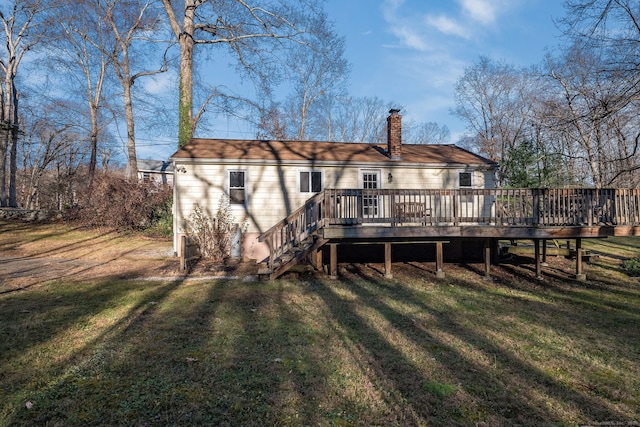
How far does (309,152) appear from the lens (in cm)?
1367

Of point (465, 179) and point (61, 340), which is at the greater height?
point (465, 179)

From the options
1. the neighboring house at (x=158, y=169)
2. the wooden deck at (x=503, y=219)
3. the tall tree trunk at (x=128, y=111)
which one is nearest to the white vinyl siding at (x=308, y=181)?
the wooden deck at (x=503, y=219)

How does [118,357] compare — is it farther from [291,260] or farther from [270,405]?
[291,260]

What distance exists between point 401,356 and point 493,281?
637 cm

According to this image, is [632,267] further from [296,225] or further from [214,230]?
[214,230]

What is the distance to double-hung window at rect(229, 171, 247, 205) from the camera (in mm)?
12867

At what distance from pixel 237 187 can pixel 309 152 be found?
3.06 meters

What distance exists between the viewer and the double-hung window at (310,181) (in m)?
13.1

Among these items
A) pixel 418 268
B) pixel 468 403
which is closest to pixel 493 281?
pixel 418 268

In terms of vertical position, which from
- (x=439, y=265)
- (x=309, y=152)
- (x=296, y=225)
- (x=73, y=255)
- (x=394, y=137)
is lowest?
(x=439, y=265)

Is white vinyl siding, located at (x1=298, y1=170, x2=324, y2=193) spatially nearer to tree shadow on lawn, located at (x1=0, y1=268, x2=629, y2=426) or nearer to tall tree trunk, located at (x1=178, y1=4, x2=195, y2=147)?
tree shadow on lawn, located at (x1=0, y1=268, x2=629, y2=426)

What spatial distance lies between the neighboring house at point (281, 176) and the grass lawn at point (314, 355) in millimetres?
4540

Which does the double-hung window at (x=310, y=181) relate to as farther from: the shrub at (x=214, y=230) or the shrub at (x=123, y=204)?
the shrub at (x=123, y=204)

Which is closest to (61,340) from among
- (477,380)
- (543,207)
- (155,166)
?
(477,380)
